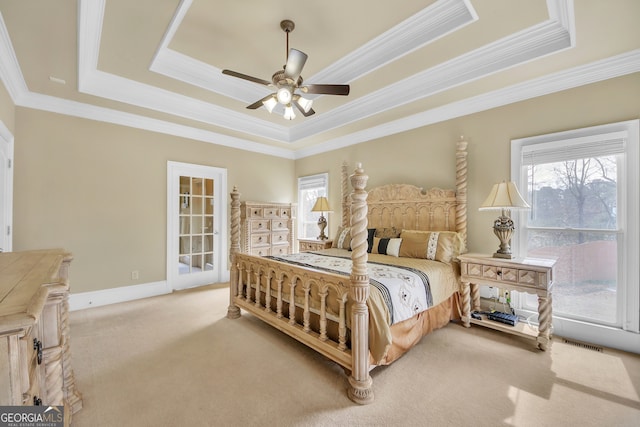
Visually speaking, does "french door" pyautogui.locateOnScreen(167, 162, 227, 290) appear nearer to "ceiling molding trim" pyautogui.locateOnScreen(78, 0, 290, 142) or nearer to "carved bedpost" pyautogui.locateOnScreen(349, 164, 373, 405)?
"ceiling molding trim" pyautogui.locateOnScreen(78, 0, 290, 142)

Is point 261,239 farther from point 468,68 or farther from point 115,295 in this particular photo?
point 468,68

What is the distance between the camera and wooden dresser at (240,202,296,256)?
4840 millimetres

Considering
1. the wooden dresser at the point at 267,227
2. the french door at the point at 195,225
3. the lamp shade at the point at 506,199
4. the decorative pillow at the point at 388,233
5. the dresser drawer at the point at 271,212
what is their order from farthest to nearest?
the dresser drawer at the point at 271,212, the wooden dresser at the point at 267,227, the french door at the point at 195,225, the decorative pillow at the point at 388,233, the lamp shade at the point at 506,199

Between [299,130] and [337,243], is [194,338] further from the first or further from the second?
[299,130]

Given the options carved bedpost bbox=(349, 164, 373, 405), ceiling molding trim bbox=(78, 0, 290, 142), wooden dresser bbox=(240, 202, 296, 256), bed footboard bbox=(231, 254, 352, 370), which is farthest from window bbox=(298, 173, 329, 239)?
carved bedpost bbox=(349, 164, 373, 405)

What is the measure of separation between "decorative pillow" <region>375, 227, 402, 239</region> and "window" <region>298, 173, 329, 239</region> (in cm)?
177

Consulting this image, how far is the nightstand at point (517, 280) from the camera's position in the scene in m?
2.44

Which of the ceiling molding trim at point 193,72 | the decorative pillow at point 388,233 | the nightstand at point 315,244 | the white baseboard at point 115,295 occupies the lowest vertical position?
the white baseboard at point 115,295

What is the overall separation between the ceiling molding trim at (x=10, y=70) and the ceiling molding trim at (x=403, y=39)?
2.71 metres

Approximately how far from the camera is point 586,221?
105 inches

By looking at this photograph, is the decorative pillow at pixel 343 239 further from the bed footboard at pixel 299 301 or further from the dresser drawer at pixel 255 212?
the dresser drawer at pixel 255 212

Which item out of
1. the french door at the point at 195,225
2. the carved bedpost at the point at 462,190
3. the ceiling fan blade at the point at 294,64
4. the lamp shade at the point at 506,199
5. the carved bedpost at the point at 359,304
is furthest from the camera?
the french door at the point at 195,225

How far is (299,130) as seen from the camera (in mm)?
4988

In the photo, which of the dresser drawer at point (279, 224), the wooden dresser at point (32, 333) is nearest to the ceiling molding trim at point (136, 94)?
the dresser drawer at point (279, 224)
